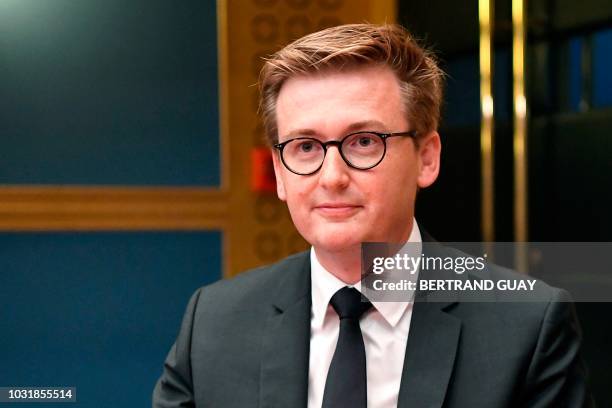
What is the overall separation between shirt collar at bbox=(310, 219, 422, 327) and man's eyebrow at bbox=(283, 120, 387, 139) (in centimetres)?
19

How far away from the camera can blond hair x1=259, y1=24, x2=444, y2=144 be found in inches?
48.3

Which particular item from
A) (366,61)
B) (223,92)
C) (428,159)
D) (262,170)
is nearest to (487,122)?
(262,170)

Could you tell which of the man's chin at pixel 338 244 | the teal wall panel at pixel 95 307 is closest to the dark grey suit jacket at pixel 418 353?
the man's chin at pixel 338 244

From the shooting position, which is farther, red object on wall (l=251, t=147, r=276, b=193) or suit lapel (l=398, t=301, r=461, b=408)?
red object on wall (l=251, t=147, r=276, b=193)

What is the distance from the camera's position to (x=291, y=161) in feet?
4.02

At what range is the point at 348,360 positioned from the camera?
47.6 inches

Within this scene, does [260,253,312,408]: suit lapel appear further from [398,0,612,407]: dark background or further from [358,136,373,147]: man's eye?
[398,0,612,407]: dark background

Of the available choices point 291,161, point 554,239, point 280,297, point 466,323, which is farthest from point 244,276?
point 554,239

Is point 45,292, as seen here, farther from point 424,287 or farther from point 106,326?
point 424,287

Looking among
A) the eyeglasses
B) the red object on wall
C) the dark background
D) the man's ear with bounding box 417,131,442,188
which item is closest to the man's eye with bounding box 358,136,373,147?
the eyeglasses

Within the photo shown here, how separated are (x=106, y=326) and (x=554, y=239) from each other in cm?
128

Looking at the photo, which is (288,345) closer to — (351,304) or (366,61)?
(351,304)

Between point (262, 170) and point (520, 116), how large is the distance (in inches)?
31.8

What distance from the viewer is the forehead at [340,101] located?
1.20 metres
